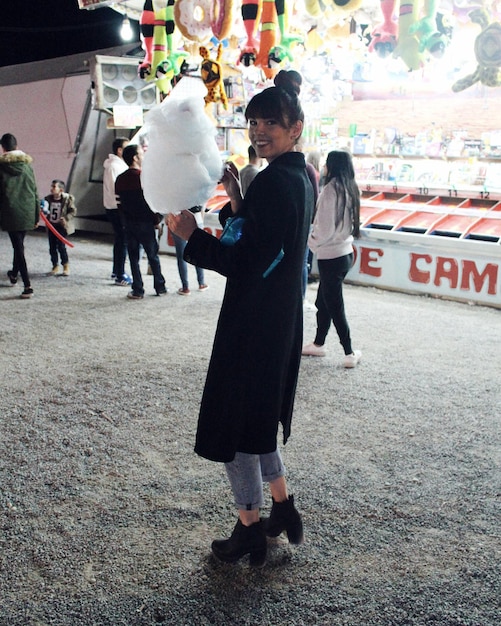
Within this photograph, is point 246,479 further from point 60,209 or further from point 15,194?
point 60,209

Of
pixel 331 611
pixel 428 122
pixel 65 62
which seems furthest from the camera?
pixel 65 62

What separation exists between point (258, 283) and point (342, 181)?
8.31 feet

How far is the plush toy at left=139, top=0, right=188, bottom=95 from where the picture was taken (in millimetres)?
6758

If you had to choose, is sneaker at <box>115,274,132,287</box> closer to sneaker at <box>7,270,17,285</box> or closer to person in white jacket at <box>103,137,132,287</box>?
person in white jacket at <box>103,137,132,287</box>

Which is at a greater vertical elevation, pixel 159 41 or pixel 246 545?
pixel 159 41

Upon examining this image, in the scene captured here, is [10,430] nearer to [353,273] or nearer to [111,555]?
[111,555]

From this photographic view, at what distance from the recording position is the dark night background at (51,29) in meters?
12.0

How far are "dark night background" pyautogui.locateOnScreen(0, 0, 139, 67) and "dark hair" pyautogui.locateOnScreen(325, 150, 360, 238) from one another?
863 centimetres

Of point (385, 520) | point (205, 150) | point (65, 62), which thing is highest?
point (65, 62)

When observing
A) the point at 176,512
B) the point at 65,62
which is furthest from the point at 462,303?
the point at 65,62

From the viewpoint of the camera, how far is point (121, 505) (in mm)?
2770

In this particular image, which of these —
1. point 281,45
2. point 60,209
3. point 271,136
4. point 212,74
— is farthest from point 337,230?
point 60,209

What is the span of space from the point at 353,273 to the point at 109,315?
3077 millimetres

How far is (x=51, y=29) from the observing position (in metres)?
13.2
